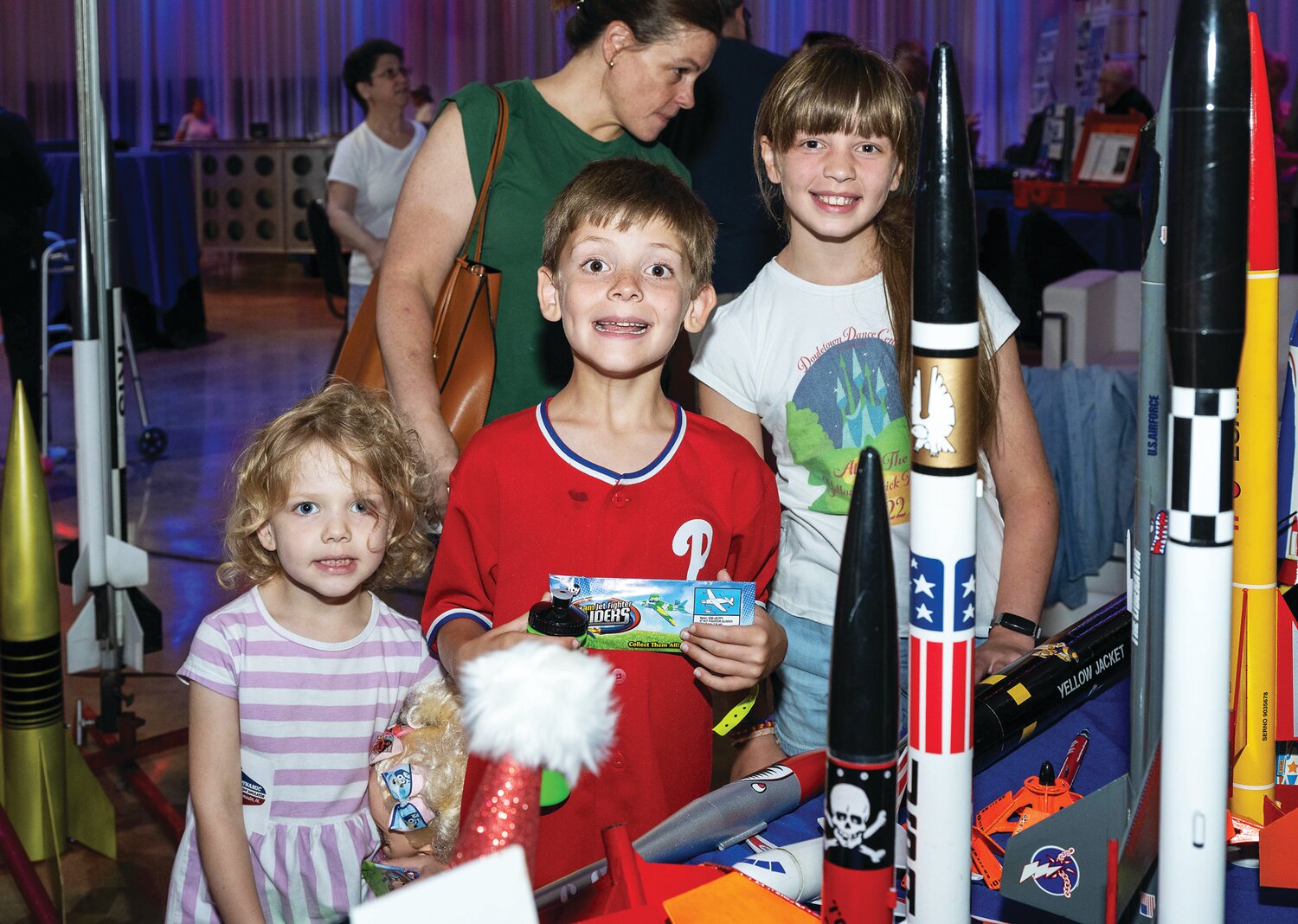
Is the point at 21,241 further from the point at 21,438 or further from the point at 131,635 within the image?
the point at 21,438

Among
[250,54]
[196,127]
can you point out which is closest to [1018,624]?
[196,127]

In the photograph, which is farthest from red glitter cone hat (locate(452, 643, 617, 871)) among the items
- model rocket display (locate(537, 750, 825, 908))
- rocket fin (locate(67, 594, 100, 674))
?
rocket fin (locate(67, 594, 100, 674))

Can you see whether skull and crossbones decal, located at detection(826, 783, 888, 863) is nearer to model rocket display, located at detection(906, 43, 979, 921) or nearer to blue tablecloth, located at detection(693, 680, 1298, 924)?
model rocket display, located at detection(906, 43, 979, 921)

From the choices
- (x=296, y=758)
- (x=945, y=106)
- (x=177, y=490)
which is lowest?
(x=177, y=490)

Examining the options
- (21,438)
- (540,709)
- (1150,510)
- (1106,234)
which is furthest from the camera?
(1106,234)

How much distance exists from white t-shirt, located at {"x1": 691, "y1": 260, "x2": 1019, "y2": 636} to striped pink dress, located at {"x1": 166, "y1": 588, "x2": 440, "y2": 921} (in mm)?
518

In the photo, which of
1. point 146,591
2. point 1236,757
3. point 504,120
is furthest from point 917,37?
point 1236,757

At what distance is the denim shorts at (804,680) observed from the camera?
156cm

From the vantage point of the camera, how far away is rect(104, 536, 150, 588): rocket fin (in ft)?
9.54

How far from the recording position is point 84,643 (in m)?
2.96

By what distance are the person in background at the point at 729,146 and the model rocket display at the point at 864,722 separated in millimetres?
1936

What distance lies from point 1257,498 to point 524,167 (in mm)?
1111

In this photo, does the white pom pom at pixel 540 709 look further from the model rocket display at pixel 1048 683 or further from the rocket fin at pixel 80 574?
the rocket fin at pixel 80 574

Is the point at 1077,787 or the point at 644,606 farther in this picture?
the point at 1077,787
